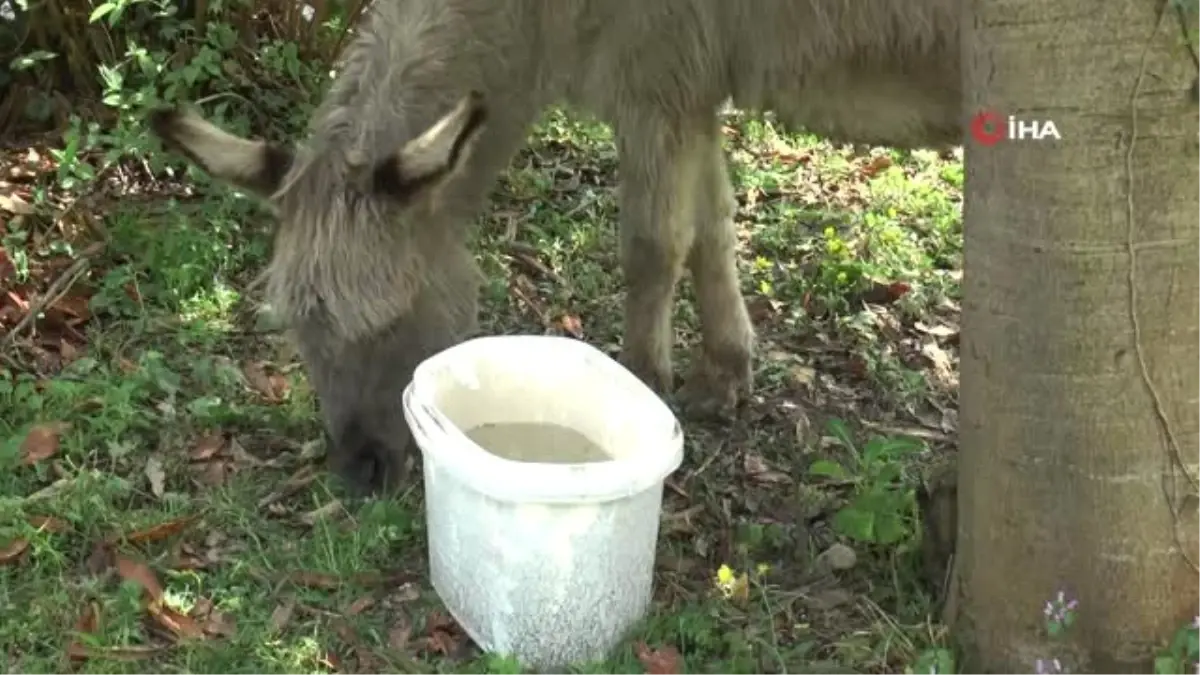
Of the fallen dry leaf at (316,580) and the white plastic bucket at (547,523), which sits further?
the fallen dry leaf at (316,580)

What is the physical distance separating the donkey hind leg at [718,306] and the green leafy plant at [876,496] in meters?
0.75

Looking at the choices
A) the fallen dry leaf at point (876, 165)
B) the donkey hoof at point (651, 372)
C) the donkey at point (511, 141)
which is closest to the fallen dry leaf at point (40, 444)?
the donkey at point (511, 141)

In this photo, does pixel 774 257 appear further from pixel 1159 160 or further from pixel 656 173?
pixel 1159 160

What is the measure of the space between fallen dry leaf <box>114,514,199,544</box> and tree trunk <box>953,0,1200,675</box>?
215 centimetres

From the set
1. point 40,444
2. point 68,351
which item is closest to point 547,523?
point 40,444

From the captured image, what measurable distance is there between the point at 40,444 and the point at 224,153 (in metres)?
1.11

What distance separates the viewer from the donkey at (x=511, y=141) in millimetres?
3953

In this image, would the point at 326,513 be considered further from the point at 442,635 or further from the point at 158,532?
the point at 442,635

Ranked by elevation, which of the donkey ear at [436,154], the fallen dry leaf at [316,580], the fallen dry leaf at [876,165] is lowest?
the fallen dry leaf at [316,580]

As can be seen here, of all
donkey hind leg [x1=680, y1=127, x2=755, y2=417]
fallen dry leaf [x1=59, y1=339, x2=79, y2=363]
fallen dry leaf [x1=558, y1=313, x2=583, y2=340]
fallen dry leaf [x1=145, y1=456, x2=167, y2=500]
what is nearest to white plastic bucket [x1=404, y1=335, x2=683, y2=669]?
fallen dry leaf [x1=145, y1=456, x2=167, y2=500]

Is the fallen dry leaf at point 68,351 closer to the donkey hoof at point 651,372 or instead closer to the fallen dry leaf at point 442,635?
the donkey hoof at point 651,372

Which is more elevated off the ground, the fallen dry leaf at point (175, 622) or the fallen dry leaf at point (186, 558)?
the fallen dry leaf at point (186, 558)

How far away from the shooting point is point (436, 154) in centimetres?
378

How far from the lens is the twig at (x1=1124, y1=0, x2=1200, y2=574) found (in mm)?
2643
